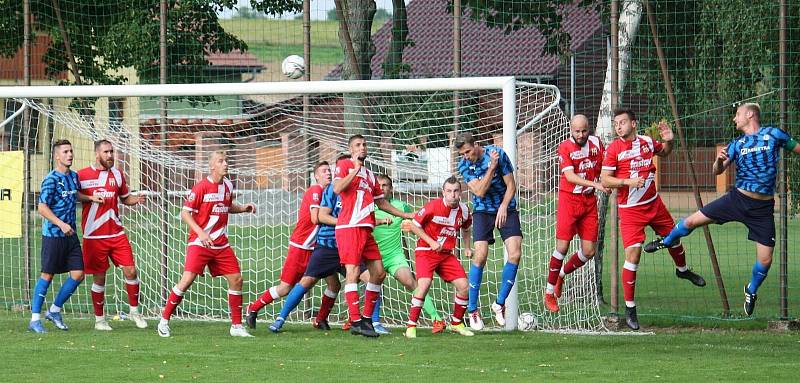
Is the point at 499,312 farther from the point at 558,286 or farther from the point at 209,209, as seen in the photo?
the point at 209,209

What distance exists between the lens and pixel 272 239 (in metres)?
19.6

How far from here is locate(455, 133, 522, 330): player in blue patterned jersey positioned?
12188 millimetres

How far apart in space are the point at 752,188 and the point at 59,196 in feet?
23.2

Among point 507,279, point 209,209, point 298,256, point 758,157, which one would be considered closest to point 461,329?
point 507,279

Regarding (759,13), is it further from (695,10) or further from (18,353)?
(18,353)

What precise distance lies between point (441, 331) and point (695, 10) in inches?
236

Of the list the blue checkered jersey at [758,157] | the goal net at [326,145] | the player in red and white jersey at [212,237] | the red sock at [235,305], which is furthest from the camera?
the goal net at [326,145]

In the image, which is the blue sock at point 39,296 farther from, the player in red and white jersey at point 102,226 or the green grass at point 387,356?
the player in red and white jersey at point 102,226

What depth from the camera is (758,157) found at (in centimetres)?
1127

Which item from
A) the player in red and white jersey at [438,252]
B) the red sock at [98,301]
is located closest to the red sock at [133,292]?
the red sock at [98,301]

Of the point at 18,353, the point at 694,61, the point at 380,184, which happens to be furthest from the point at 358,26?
the point at 18,353

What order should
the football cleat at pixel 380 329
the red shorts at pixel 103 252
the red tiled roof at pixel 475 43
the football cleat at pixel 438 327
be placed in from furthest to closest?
the red tiled roof at pixel 475 43, the red shorts at pixel 103 252, the football cleat at pixel 380 329, the football cleat at pixel 438 327

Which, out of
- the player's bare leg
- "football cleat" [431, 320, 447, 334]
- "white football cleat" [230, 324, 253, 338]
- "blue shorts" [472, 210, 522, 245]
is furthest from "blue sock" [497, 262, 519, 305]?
the player's bare leg

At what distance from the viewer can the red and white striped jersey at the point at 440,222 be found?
12156mm
